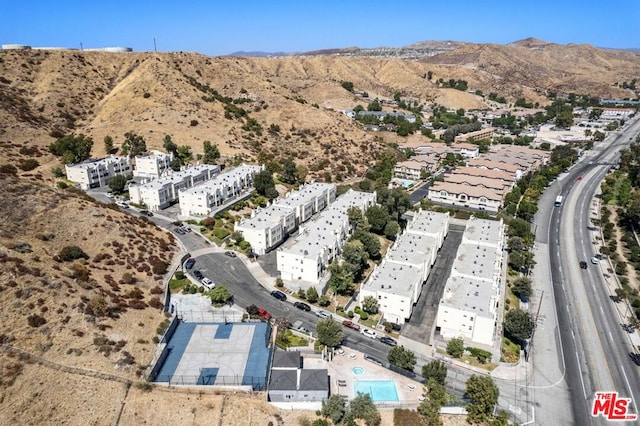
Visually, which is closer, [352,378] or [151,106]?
[352,378]

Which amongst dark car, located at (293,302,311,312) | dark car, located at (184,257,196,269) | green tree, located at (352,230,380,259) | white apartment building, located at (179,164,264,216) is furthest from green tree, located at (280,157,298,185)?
dark car, located at (293,302,311,312)

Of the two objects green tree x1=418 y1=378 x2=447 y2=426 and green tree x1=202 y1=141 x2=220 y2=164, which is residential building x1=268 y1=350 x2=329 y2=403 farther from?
green tree x1=202 y1=141 x2=220 y2=164

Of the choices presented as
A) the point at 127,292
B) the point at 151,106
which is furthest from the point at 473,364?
the point at 151,106

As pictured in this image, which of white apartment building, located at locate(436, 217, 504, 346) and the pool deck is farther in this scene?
white apartment building, located at locate(436, 217, 504, 346)

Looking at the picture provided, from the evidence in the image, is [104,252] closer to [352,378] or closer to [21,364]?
[21,364]

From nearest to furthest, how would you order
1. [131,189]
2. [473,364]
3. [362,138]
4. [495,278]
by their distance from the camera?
[473,364] → [495,278] → [131,189] → [362,138]

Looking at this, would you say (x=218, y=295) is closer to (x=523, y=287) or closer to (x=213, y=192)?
(x=213, y=192)

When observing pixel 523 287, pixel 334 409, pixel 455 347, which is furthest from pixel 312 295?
pixel 523 287
